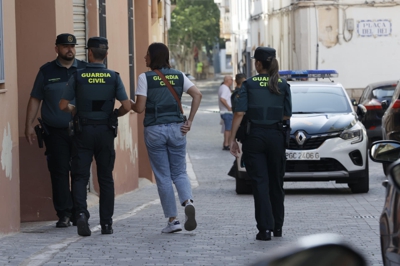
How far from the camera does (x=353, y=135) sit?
1290 centimetres

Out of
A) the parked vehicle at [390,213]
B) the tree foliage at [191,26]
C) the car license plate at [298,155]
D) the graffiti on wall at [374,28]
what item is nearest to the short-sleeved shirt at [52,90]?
the car license plate at [298,155]

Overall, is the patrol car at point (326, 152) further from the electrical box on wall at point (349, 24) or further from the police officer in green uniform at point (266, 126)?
the electrical box on wall at point (349, 24)

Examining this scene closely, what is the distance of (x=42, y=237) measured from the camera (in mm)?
8391

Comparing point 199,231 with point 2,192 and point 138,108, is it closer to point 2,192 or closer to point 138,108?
point 138,108

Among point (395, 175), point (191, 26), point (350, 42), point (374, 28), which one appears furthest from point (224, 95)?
point (191, 26)

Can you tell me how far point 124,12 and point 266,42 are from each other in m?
29.8

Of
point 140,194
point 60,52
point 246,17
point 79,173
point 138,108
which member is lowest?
point 140,194

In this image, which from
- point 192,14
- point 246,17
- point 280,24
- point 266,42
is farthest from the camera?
point 192,14

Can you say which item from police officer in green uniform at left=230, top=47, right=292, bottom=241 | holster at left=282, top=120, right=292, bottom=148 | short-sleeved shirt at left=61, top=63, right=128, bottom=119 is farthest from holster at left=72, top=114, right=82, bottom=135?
holster at left=282, top=120, right=292, bottom=148

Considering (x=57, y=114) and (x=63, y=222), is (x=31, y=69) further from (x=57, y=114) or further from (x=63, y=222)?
(x=63, y=222)

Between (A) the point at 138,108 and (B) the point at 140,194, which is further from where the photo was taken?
(B) the point at 140,194

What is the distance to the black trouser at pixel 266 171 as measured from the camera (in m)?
8.12

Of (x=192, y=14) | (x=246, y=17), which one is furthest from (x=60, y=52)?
(x=192, y=14)

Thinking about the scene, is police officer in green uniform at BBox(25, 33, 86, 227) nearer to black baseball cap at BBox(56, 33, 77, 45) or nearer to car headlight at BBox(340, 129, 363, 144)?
black baseball cap at BBox(56, 33, 77, 45)
